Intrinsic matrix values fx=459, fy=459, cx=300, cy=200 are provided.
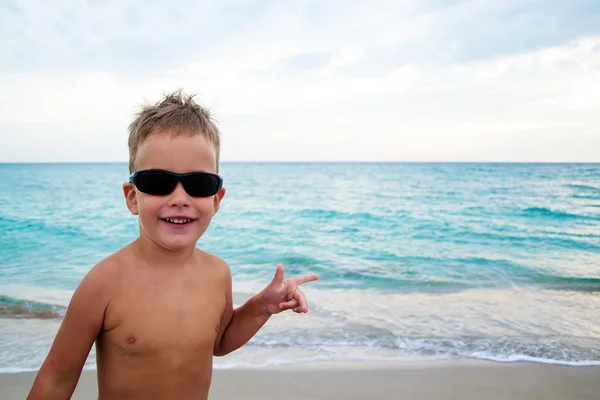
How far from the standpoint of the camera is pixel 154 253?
1.97 m

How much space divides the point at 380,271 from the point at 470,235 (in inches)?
247

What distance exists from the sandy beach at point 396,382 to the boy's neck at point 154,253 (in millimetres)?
2294

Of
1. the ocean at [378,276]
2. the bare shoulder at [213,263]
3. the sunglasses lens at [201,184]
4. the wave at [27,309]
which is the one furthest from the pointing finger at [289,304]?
the wave at [27,309]

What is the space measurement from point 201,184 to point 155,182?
180mm

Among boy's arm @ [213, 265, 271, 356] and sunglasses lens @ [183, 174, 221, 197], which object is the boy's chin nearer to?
sunglasses lens @ [183, 174, 221, 197]

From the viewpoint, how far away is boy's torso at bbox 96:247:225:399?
186 centimetres

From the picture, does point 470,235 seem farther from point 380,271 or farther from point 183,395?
point 183,395

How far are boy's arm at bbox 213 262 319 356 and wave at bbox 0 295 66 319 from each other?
4.62m

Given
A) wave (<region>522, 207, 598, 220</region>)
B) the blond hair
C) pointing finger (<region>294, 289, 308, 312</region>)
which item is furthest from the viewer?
wave (<region>522, 207, 598, 220</region>)

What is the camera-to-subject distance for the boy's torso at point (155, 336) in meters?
1.86

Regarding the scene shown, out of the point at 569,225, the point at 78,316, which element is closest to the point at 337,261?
the point at 78,316

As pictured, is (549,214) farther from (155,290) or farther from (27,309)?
(155,290)

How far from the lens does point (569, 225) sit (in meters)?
16.5

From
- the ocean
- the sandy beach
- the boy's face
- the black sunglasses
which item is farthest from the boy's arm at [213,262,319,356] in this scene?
the ocean
